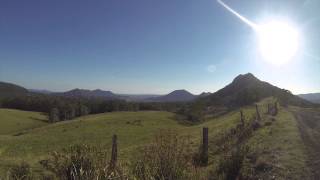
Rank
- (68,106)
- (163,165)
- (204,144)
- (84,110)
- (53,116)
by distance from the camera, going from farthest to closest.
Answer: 1. (68,106)
2. (84,110)
3. (53,116)
4. (204,144)
5. (163,165)

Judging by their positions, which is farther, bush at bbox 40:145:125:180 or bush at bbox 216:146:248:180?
bush at bbox 216:146:248:180

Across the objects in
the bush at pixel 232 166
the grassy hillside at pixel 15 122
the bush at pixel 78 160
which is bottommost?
the grassy hillside at pixel 15 122

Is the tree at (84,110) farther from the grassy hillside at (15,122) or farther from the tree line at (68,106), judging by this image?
the grassy hillside at (15,122)

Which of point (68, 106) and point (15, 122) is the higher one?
point (68, 106)

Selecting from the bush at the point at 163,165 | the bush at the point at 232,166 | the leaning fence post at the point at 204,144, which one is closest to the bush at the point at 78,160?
the bush at the point at 163,165

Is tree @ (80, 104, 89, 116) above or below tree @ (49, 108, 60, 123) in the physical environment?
above

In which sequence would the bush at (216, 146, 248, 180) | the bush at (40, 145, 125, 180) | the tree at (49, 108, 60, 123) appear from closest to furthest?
1. the bush at (40, 145, 125, 180)
2. the bush at (216, 146, 248, 180)
3. the tree at (49, 108, 60, 123)

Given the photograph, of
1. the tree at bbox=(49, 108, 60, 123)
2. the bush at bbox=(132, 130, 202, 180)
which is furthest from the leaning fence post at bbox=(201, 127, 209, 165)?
the tree at bbox=(49, 108, 60, 123)

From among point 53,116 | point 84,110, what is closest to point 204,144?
point 53,116

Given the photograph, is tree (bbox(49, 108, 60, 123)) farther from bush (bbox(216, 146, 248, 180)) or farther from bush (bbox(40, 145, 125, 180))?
bush (bbox(40, 145, 125, 180))

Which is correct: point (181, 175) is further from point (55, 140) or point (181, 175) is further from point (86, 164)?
point (55, 140)

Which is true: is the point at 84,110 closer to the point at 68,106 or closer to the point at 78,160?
the point at 68,106

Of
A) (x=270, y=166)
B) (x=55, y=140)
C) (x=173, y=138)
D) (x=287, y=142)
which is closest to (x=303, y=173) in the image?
(x=270, y=166)

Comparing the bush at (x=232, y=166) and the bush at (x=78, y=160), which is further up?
the bush at (x=78, y=160)
